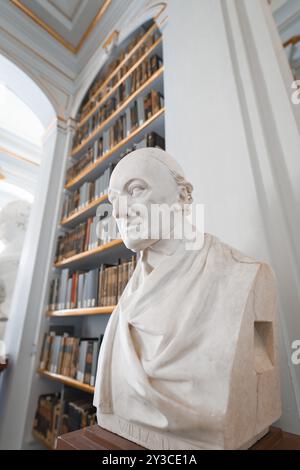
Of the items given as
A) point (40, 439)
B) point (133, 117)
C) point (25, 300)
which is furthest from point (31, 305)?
point (133, 117)

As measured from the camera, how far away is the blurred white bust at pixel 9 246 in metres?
2.87

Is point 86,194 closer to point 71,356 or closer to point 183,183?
point 71,356

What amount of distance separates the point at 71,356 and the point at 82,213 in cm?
109

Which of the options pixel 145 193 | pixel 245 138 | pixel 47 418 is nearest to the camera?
pixel 145 193

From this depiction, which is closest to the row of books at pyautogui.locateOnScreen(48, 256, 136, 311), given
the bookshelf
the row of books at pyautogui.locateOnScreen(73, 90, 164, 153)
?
the bookshelf

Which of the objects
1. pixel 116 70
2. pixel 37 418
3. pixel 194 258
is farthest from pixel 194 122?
pixel 37 418

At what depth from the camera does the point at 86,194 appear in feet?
6.80

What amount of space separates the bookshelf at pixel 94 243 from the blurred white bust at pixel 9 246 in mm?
1148

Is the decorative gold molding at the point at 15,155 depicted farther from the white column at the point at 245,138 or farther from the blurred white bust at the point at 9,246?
the white column at the point at 245,138

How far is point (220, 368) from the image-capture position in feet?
1.41

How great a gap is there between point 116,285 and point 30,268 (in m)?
1.22

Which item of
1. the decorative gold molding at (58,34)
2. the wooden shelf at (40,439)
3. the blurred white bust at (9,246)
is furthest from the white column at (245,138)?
the blurred white bust at (9,246)

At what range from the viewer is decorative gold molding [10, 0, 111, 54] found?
2.59 meters

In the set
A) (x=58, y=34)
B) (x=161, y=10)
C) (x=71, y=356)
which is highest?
(x=58, y=34)
